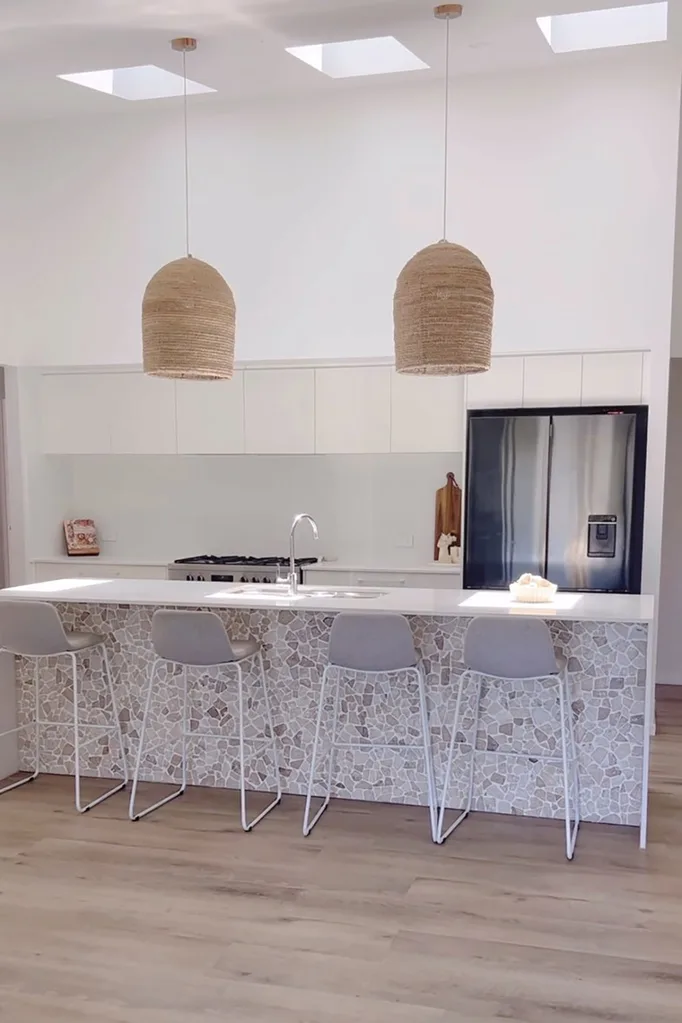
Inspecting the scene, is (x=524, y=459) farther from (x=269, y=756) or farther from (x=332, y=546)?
(x=269, y=756)

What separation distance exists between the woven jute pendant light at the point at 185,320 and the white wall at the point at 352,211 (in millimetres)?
2113

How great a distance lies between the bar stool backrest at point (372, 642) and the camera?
363 cm

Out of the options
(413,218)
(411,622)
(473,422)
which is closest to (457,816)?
(411,622)

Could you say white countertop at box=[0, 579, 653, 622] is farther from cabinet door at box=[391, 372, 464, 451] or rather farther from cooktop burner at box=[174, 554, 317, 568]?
cabinet door at box=[391, 372, 464, 451]

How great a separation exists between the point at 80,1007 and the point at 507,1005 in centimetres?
127

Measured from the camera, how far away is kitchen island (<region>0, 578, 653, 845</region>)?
12.6 feet

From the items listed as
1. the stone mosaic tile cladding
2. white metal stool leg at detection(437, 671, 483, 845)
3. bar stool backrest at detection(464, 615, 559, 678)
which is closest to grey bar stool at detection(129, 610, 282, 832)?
the stone mosaic tile cladding

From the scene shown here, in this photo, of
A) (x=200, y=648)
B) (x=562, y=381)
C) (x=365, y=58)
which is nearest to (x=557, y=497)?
(x=562, y=381)

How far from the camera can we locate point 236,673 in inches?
167

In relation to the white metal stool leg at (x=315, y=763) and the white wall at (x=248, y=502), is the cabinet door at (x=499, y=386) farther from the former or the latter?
the white metal stool leg at (x=315, y=763)

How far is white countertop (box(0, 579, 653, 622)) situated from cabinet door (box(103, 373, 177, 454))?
1877 mm

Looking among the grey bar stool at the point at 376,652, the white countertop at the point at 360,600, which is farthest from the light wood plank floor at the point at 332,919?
the white countertop at the point at 360,600

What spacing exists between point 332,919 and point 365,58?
4.69m

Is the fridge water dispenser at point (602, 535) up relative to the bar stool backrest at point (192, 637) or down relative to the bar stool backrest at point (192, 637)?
up
